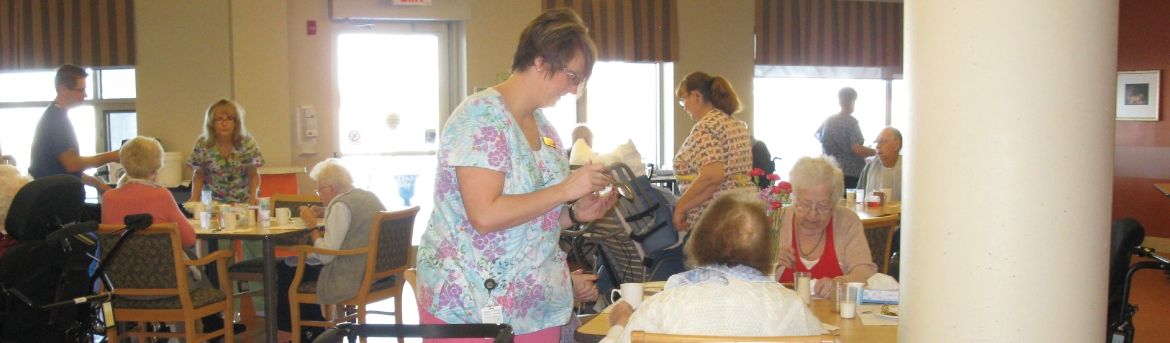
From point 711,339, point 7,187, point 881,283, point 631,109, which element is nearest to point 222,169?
point 7,187

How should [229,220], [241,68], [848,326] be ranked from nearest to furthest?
[848,326]
[229,220]
[241,68]

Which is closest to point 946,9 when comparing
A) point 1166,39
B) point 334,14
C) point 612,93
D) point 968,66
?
point 968,66

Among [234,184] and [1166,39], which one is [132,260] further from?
[1166,39]

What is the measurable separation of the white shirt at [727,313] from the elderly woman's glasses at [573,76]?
53 centimetres

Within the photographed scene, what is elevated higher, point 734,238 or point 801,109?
point 801,109

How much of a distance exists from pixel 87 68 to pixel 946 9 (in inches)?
327

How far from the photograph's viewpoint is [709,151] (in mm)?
5055

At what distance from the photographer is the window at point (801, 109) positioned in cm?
1080

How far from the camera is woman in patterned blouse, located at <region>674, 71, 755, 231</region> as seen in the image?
5.00m

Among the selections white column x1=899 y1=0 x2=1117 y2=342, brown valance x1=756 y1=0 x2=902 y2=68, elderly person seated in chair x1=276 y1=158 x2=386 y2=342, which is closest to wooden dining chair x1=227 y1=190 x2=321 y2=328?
elderly person seated in chair x1=276 y1=158 x2=386 y2=342

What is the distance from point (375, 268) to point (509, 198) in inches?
127

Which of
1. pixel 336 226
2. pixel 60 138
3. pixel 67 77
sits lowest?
pixel 336 226

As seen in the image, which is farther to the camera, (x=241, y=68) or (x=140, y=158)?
(x=241, y=68)

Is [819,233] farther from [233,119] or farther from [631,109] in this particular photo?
[631,109]
